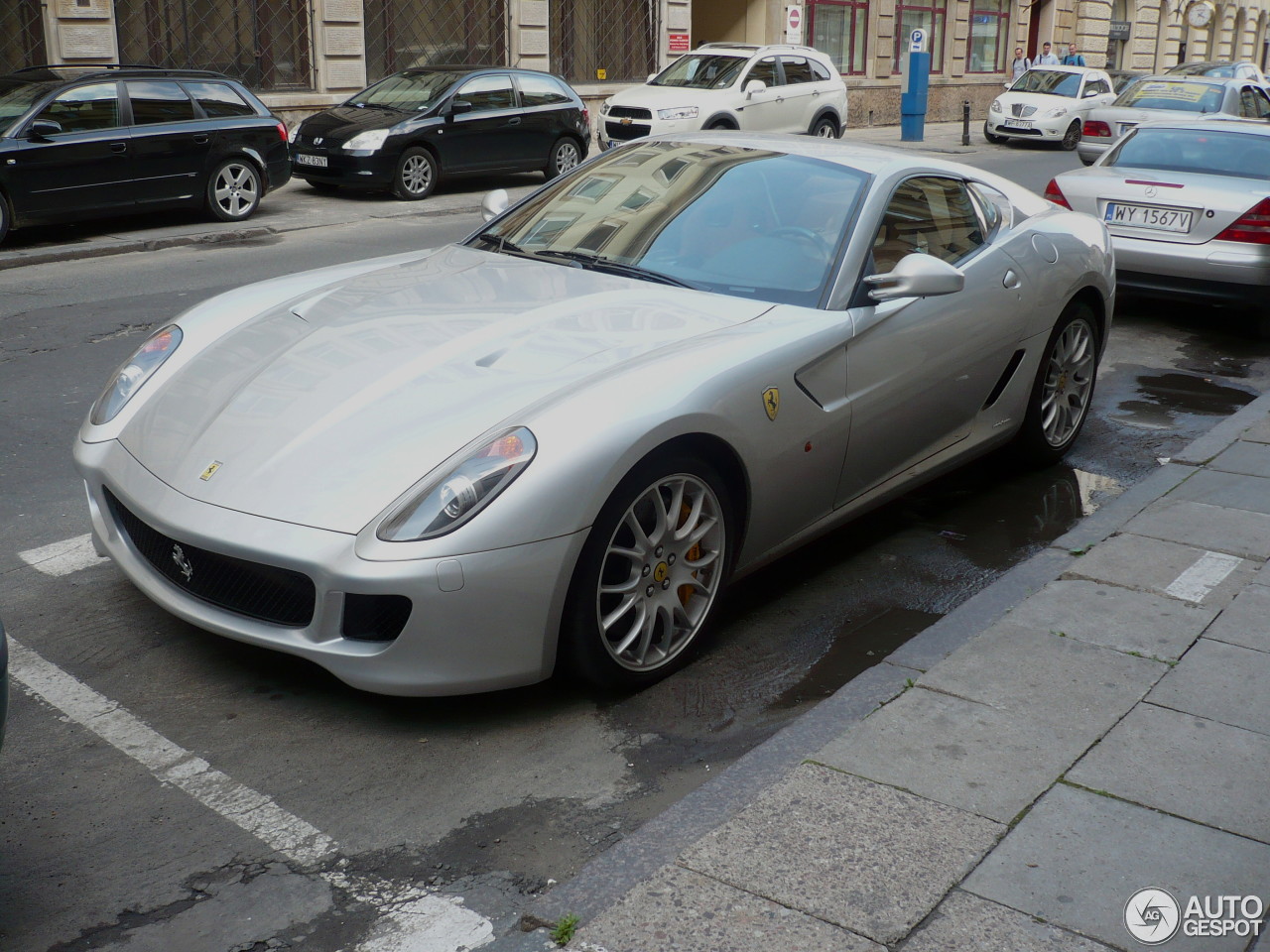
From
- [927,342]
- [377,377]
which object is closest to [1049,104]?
[927,342]

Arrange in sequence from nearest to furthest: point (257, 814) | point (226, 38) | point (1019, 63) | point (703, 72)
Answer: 1. point (257, 814)
2. point (226, 38)
3. point (703, 72)
4. point (1019, 63)

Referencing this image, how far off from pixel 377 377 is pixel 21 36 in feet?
52.5

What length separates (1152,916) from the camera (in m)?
2.52

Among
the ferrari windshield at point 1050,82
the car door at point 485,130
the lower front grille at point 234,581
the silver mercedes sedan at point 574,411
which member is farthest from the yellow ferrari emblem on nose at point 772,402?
the ferrari windshield at point 1050,82

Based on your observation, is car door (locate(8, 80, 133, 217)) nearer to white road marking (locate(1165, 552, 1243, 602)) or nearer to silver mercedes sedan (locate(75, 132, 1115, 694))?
silver mercedes sedan (locate(75, 132, 1115, 694))

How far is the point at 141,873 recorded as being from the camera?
9.19 feet

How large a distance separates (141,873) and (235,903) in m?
0.25

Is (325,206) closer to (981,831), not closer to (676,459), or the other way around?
(676,459)

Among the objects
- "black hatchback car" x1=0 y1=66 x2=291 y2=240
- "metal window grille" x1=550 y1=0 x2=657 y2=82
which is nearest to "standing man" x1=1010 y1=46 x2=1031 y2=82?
"metal window grille" x1=550 y1=0 x2=657 y2=82

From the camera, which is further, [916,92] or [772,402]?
[916,92]

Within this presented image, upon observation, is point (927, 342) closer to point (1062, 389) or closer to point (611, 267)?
point (611, 267)

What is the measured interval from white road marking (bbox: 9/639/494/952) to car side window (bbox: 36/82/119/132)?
29.9 ft

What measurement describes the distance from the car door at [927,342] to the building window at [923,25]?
97.3 ft

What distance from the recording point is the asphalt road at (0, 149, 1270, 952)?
8.95 feet
